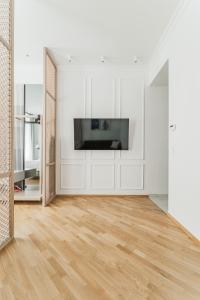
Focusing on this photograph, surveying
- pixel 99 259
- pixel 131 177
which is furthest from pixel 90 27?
pixel 99 259

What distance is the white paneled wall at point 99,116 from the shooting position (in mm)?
4895

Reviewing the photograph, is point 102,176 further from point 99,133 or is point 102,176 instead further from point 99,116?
point 99,116

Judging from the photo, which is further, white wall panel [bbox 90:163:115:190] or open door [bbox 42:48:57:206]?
white wall panel [bbox 90:163:115:190]

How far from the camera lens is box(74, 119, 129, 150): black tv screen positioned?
4770mm

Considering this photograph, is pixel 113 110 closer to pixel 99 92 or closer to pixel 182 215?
pixel 99 92

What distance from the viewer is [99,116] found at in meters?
4.89

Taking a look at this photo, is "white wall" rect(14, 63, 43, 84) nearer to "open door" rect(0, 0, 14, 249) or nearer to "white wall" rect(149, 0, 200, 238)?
"open door" rect(0, 0, 14, 249)

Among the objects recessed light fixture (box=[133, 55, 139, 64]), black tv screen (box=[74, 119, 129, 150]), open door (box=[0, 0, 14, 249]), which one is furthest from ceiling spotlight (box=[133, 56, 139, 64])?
open door (box=[0, 0, 14, 249])

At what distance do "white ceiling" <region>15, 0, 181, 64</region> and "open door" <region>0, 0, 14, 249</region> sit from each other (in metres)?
0.75

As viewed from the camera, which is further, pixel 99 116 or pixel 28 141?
pixel 99 116

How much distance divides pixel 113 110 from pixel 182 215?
2847 mm

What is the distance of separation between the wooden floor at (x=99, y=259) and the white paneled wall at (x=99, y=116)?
59.5 inches

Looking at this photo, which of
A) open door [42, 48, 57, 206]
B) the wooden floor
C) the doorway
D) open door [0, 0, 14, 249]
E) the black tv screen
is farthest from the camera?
the black tv screen

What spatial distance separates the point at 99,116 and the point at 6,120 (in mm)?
2760
